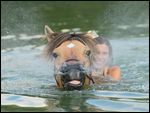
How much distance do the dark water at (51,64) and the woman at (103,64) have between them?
180 mm

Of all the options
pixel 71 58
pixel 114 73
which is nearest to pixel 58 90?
pixel 71 58

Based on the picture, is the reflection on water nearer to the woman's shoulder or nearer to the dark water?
the dark water

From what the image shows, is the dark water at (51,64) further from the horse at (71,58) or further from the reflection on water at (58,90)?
the horse at (71,58)

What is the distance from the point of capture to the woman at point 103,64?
684 centimetres

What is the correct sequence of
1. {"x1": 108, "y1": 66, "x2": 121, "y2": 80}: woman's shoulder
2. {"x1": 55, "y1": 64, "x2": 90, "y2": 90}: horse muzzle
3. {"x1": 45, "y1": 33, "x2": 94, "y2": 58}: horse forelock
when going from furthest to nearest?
{"x1": 108, "y1": 66, "x2": 121, "y2": 80}: woman's shoulder → {"x1": 45, "y1": 33, "x2": 94, "y2": 58}: horse forelock → {"x1": 55, "y1": 64, "x2": 90, "y2": 90}: horse muzzle

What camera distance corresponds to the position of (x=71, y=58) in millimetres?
6250

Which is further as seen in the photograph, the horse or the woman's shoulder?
the woman's shoulder

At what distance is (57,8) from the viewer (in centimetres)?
1997

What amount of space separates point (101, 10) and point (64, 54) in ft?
41.3

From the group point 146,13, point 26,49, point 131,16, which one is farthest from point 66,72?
point 146,13

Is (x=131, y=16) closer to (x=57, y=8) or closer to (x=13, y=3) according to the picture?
(x=57, y=8)

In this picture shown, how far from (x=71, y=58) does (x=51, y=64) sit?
0.83 metres

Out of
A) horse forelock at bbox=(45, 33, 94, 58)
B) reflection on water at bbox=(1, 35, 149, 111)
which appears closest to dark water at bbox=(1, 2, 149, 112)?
reflection on water at bbox=(1, 35, 149, 111)

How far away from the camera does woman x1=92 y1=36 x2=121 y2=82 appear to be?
22.4 ft
